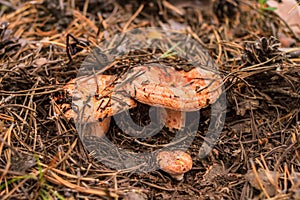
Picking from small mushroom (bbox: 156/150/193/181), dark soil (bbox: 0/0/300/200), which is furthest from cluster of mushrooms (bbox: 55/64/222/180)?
dark soil (bbox: 0/0/300/200)

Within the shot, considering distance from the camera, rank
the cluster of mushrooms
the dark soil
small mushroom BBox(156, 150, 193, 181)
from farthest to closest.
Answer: the cluster of mushrooms < small mushroom BBox(156, 150, 193, 181) < the dark soil

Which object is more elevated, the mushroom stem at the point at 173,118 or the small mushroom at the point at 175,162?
the mushroom stem at the point at 173,118

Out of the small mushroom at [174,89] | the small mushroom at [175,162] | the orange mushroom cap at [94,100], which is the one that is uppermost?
the small mushroom at [174,89]

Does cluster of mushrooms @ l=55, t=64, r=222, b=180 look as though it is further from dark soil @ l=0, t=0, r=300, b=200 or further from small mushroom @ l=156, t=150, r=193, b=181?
dark soil @ l=0, t=0, r=300, b=200

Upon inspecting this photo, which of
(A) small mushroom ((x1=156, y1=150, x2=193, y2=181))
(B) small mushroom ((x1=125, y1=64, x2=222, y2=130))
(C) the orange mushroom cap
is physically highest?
(B) small mushroom ((x1=125, y1=64, x2=222, y2=130))

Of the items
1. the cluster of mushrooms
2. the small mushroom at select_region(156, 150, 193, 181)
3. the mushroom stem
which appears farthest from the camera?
the mushroom stem

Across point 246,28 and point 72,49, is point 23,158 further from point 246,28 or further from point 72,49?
point 246,28

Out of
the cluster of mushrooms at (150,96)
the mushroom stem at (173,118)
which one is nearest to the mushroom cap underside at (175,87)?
the cluster of mushrooms at (150,96)

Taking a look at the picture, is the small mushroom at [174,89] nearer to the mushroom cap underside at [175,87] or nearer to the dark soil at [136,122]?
the mushroom cap underside at [175,87]
